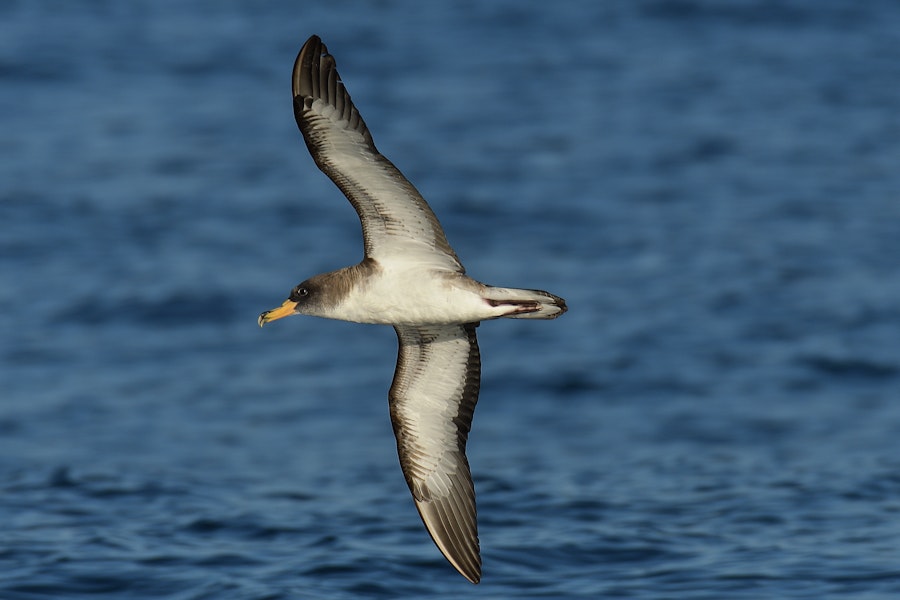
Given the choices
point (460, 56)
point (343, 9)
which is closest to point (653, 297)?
point (460, 56)

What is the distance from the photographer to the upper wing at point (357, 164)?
8.73 meters

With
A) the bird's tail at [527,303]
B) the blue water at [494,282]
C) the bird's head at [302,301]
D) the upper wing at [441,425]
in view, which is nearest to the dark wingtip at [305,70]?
the bird's head at [302,301]

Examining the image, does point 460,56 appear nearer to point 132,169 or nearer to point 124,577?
point 132,169

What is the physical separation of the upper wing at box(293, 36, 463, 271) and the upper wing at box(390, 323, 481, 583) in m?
0.93

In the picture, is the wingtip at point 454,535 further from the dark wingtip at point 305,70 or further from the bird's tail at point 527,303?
the dark wingtip at point 305,70

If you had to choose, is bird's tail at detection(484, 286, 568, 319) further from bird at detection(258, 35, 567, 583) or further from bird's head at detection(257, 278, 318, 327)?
bird's head at detection(257, 278, 318, 327)

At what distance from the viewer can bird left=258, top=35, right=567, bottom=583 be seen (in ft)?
28.8

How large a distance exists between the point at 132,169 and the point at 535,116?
901 centimetres

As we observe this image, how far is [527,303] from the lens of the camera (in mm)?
8914

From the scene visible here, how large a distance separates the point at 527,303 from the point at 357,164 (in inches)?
54.5

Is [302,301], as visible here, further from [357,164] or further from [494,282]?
[494,282]

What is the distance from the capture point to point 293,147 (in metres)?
29.5

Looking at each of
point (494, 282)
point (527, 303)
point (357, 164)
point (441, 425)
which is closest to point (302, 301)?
point (357, 164)

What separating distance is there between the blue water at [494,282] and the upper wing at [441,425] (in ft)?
3.96
